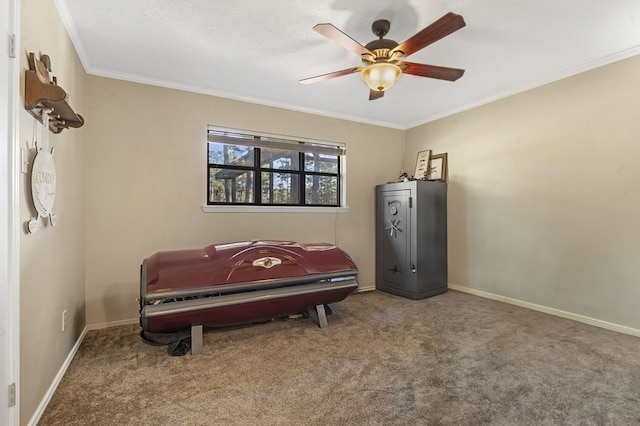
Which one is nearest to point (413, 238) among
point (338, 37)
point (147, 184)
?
point (338, 37)

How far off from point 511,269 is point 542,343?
1.20m

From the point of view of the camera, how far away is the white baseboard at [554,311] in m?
2.73

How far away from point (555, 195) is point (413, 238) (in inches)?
60.2

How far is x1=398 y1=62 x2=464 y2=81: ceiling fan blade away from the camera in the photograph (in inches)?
90.0

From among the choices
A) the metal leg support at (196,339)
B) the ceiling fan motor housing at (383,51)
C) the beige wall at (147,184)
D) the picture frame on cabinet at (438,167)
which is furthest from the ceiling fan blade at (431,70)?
the metal leg support at (196,339)

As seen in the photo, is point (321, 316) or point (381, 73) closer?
point (381, 73)

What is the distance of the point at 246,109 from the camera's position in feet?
11.9

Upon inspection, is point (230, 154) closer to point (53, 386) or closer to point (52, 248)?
point (52, 248)

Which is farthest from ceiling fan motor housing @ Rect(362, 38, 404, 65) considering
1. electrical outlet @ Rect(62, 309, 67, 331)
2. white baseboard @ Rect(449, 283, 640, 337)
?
white baseboard @ Rect(449, 283, 640, 337)

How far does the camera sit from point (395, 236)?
162 inches

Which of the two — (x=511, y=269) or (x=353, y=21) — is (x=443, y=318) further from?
(x=353, y=21)

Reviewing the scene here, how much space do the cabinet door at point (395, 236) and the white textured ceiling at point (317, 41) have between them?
1330mm

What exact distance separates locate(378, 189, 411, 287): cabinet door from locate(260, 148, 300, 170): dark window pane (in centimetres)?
134

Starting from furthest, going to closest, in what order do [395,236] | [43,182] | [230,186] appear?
[395,236] → [230,186] → [43,182]
